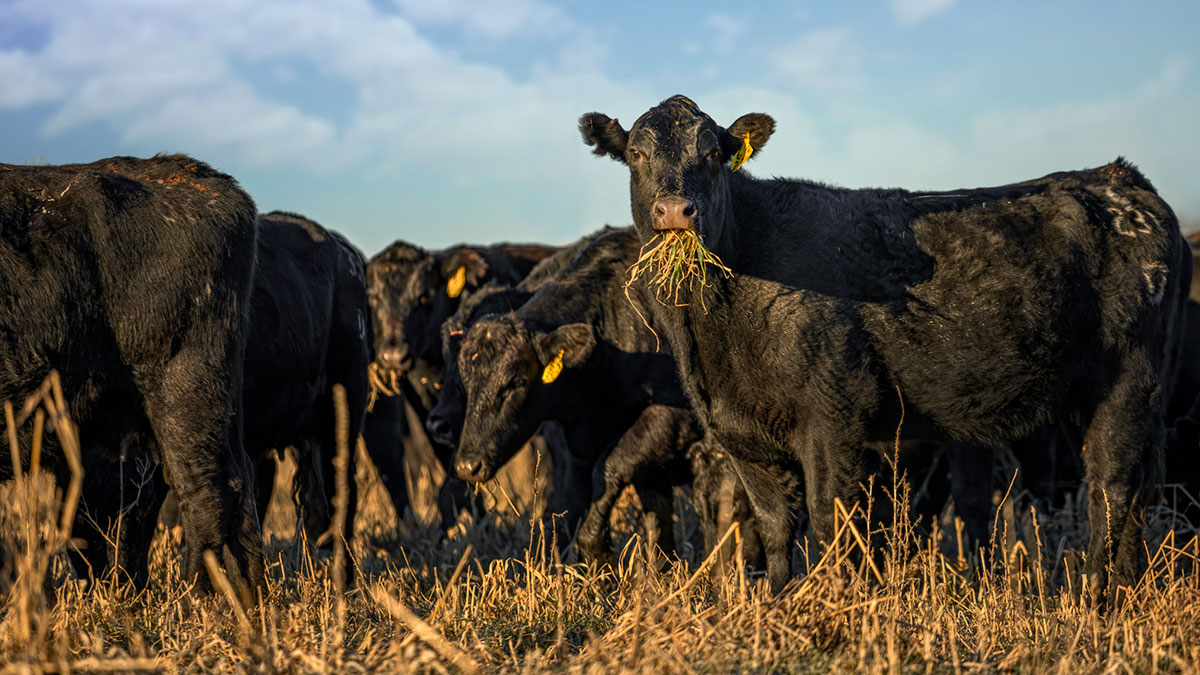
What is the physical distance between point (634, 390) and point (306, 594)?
9.10 feet

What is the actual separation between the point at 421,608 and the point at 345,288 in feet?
10.6

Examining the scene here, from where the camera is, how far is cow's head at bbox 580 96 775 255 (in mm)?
5218

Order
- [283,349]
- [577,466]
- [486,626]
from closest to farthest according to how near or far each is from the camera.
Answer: [486,626] < [283,349] < [577,466]

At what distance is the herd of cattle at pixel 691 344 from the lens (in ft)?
16.2

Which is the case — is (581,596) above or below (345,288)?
below

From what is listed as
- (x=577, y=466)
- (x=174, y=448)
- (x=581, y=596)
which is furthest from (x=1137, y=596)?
(x=174, y=448)

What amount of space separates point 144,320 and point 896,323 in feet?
11.1

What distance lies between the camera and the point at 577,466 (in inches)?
302

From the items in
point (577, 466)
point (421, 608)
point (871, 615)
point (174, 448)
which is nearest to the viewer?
point (871, 615)

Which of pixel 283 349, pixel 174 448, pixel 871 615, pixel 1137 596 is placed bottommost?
pixel 1137 596

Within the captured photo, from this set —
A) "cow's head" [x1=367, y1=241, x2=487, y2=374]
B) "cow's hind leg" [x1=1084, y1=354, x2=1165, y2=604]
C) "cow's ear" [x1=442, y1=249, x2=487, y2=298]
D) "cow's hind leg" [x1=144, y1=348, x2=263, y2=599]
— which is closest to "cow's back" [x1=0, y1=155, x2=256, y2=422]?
"cow's hind leg" [x1=144, y1=348, x2=263, y2=599]

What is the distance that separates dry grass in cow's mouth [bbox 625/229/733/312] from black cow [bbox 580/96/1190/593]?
71 mm

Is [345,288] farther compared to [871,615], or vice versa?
[345,288]

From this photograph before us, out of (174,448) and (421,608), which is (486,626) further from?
(174,448)
